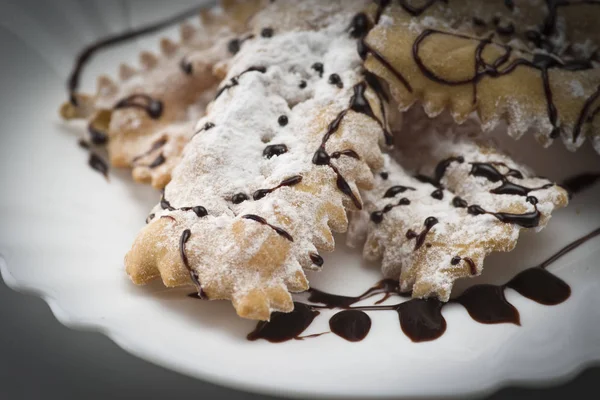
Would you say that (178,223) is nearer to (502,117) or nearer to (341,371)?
(341,371)

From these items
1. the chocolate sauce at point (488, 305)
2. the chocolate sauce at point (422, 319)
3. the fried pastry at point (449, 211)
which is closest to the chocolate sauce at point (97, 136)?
the fried pastry at point (449, 211)

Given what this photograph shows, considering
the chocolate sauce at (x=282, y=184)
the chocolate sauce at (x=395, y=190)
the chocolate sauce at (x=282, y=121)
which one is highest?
the chocolate sauce at (x=282, y=121)

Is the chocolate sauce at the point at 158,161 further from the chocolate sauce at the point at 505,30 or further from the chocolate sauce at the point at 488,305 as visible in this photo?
the chocolate sauce at the point at 505,30

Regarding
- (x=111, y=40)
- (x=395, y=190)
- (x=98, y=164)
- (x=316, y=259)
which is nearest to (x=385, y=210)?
(x=395, y=190)

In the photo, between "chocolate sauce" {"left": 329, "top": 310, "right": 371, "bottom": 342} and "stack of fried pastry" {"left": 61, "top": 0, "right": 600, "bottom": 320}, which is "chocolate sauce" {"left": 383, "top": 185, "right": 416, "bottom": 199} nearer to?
"stack of fried pastry" {"left": 61, "top": 0, "right": 600, "bottom": 320}

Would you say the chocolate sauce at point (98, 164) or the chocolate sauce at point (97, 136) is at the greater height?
the chocolate sauce at point (97, 136)

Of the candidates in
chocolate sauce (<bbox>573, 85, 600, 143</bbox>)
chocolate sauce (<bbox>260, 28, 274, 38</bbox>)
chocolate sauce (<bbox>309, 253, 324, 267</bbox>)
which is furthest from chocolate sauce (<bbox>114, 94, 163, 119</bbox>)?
chocolate sauce (<bbox>573, 85, 600, 143</bbox>)

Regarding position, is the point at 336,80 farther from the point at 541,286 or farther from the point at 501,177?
the point at 541,286
